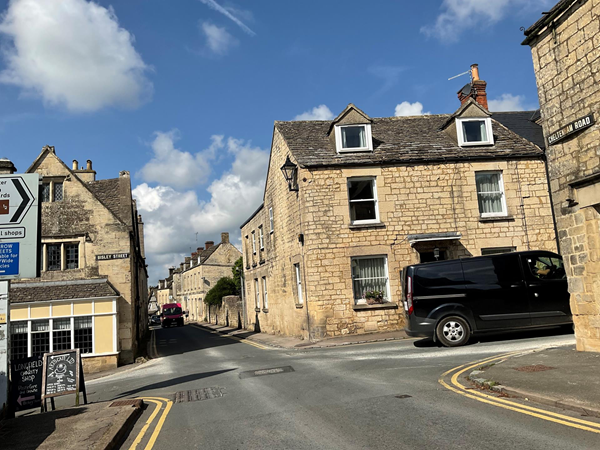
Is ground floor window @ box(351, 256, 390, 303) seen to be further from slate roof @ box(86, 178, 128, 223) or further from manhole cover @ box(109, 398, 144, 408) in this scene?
manhole cover @ box(109, 398, 144, 408)

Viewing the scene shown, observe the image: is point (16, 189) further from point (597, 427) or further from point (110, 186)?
point (110, 186)

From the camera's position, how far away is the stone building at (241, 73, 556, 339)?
712 inches

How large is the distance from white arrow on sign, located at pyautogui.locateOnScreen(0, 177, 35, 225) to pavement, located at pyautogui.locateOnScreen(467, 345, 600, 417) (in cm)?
923

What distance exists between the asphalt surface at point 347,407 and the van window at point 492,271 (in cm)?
166

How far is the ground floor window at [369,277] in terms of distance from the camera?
18328 millimetres

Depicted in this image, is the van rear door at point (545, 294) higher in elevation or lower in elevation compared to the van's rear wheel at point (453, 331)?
higher

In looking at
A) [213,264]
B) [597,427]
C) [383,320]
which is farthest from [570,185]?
[213,264]

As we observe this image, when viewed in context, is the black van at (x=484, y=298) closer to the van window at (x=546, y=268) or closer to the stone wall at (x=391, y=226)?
the van window at (x=546, y=268)

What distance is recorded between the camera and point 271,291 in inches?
964

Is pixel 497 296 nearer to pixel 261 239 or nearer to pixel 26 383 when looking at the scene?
pixel 26 383

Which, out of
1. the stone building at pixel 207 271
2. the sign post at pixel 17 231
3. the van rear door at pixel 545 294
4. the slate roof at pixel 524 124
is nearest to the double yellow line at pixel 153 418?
the sign post at pixel 17 231

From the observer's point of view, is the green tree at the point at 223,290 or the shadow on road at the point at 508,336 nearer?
the shadow on road at the point at 508,336

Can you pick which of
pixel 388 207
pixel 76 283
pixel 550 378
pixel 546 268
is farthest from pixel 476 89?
pixel 76 283

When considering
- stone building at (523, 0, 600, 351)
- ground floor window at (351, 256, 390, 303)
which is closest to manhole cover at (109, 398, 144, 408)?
stone building at (523, 0, 600, 351)
